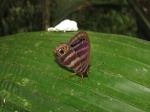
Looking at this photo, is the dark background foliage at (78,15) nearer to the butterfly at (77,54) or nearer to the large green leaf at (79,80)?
the large green leaf at (79,80)

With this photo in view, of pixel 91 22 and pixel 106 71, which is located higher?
pixel 106 71

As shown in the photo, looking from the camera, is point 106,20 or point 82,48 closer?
point 82,48

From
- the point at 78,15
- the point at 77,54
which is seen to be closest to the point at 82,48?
the point at 77,54

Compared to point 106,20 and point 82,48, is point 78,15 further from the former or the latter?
point 82,48

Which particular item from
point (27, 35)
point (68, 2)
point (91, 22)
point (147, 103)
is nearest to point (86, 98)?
point (147, 103)

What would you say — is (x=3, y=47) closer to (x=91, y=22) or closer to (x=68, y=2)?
(x=68, y=2)

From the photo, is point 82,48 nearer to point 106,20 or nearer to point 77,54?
point 77,54

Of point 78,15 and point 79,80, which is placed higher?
point 79,80
